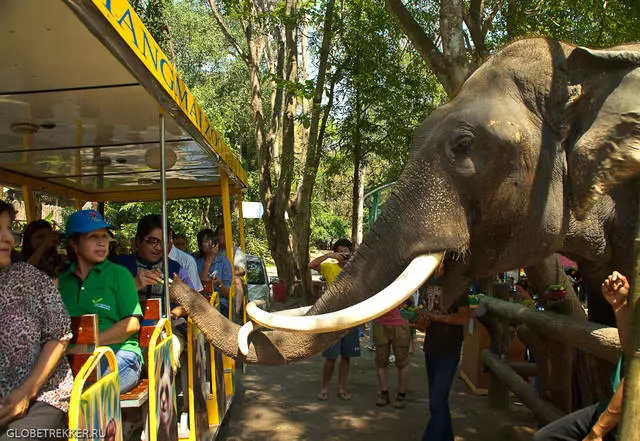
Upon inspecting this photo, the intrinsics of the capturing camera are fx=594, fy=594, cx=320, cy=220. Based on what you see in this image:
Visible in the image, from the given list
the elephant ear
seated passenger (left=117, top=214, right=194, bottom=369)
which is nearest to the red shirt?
seated passenger (left=117, top=214, right=194, bottom=369)

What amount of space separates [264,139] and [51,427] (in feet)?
46.6

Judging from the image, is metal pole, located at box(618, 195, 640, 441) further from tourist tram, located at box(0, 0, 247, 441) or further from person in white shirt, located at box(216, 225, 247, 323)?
person in white shirt, located at box(216, 225, 247, 323)

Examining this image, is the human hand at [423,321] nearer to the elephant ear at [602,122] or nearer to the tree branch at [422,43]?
the elephant ear at [602,122]

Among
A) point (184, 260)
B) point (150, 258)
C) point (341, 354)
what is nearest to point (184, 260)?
point (184, 260)

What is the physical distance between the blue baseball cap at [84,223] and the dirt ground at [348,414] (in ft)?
10.1

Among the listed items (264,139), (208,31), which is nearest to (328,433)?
(264,139)

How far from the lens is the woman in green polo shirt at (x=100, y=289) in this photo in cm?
367

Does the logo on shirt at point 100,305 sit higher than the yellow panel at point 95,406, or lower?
higher

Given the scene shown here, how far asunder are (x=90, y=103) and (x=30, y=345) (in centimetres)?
170

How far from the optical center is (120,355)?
3.70 meters

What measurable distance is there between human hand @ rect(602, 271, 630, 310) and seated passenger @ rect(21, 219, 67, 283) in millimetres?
3231

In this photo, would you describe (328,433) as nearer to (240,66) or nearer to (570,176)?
(570,176)

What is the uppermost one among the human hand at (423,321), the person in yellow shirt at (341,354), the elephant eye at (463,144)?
the elephant eye at (463,144)

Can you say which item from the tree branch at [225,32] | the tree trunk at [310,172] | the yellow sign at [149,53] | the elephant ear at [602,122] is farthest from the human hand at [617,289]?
the tree branch at [225,32]
